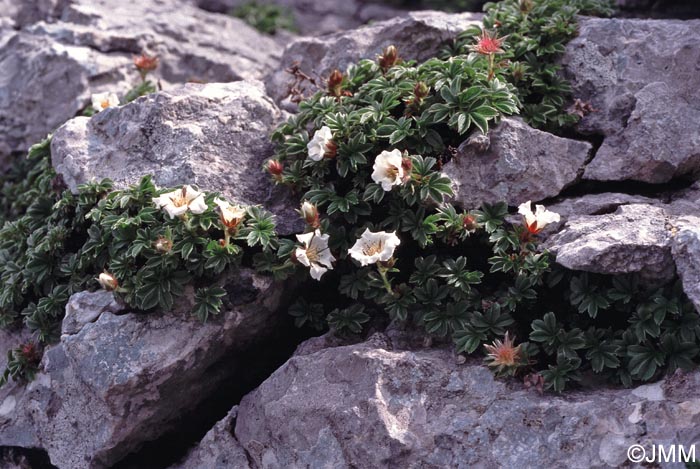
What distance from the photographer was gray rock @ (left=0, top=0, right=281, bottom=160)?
612 centimetres

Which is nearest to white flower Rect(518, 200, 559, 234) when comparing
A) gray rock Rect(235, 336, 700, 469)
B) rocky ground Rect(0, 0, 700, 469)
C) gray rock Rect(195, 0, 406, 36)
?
rocky ground Rect(0, 0, 700, 469)

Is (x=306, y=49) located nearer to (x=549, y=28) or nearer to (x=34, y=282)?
(x=549, y=28)

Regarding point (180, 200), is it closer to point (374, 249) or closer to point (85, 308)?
point (85, 308)

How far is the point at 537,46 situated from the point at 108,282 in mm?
3004

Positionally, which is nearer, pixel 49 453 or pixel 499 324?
pixel 499 324

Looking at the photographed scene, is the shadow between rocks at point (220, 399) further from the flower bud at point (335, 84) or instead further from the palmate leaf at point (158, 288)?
the flower bud at point (335, 84)

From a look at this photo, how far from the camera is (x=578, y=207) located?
4254 mm

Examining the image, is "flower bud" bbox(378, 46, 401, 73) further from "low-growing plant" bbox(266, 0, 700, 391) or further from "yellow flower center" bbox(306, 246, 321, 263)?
"yellow flower center" bbox(306, 246, 321, 263)

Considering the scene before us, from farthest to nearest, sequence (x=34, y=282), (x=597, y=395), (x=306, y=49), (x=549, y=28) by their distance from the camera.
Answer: (x=306, y=49) → (x=549, y=28) → (x=34, y=282) → (x=597, y=395)

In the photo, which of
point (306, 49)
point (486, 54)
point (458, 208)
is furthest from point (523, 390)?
point (306, 49)

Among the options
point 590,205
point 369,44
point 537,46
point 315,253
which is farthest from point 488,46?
point 315,253

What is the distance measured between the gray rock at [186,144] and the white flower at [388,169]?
2.09ft

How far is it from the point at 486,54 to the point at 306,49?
5.79 feet

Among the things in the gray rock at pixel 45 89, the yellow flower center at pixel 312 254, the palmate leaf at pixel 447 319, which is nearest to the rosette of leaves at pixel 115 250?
the yellow flower center at pixel 312 254
